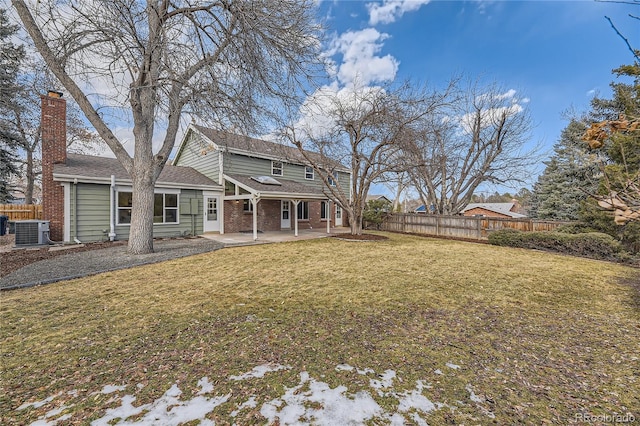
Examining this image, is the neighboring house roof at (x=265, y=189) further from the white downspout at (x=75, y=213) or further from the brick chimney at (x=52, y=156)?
the brick chimney at (x=52, y=156)

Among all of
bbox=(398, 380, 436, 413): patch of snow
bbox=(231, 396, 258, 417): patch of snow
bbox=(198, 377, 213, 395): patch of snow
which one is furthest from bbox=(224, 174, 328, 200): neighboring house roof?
bbox=(398, 380, 436, 413): patch of snow

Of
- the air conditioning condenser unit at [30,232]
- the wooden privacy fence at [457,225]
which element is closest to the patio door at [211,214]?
the air conditioning condenser unit at [30,232]

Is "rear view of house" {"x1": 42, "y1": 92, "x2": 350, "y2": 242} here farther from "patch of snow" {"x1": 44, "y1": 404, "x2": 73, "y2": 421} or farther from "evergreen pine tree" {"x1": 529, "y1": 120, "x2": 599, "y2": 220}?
"evergreen pine tree" {"x1": 529, "y1": 120, "x2": 599, "y2": 220}

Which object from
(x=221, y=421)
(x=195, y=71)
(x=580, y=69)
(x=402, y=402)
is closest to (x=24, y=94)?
(x=195, y=71)

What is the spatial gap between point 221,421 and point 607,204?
264 cm

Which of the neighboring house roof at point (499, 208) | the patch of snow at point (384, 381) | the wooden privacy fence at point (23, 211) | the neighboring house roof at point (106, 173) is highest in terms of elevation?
the neighboring house roof at point (106, 173)

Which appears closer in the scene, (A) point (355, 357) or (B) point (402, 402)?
(B) point (402, 402)

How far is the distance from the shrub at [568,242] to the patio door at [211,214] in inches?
503

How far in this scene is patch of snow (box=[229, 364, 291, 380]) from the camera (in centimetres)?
243

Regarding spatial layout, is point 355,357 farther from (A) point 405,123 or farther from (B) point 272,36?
(A) point 405,123

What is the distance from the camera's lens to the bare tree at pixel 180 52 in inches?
223

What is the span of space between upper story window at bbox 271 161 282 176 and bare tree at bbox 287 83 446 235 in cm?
330

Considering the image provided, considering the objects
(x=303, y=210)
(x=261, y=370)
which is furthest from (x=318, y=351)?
(x=303, y=210)

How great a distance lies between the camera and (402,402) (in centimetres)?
213
